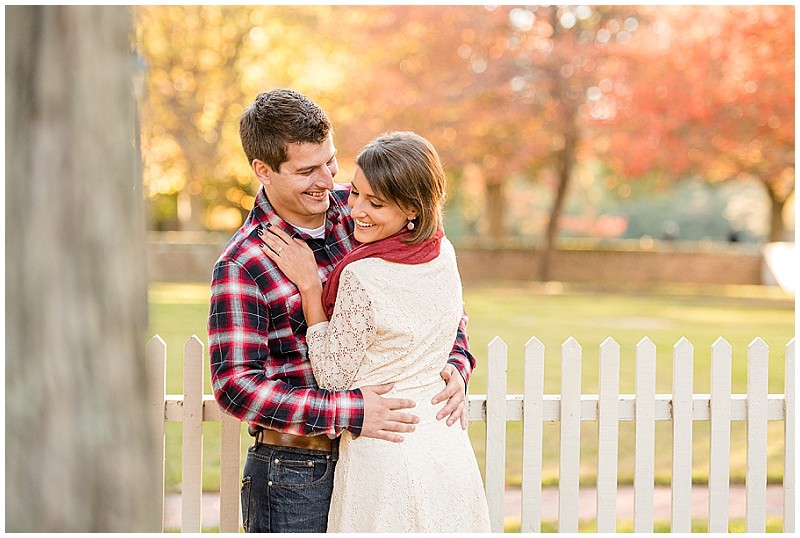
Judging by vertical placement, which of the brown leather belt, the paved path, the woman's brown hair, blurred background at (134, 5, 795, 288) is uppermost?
blurred background at (134, 5, 795, 288)

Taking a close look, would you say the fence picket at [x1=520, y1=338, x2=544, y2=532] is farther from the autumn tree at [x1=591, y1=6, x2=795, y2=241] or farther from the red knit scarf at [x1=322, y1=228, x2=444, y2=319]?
the autumn tree at [x1=591, y1=6, x2=795, y2=241]

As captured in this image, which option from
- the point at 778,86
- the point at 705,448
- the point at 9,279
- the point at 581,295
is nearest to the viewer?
the point at 9,279

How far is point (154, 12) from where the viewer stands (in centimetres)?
2541

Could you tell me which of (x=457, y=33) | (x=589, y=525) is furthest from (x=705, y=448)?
(x=457, y=33)

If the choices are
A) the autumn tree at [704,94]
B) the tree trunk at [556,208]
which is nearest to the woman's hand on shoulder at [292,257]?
the autumn tree at [704,94]

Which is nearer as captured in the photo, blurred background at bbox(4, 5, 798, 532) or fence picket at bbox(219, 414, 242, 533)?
blurred background at bbox(4, 5, 798, 532)

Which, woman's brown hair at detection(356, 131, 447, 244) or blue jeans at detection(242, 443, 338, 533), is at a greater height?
woman's brown hair at detection(356, 131, 447, 244)

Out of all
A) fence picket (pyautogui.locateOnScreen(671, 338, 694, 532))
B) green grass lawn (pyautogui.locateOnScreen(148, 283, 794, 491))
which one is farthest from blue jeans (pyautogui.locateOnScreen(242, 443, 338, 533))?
fence picket (pyautogui.locateOnScreen(671, 338, 694, 532))

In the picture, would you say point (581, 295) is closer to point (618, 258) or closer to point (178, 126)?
point (618, 258)

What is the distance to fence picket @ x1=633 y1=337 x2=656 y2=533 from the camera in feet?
12.7

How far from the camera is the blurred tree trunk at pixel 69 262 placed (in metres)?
1.73

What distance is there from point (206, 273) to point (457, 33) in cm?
909

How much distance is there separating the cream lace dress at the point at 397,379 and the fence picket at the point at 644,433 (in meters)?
1.34

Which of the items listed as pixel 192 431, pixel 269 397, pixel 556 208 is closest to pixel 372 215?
pixel 269 397
